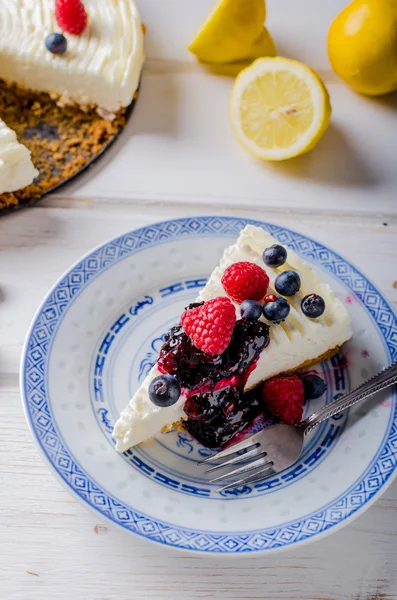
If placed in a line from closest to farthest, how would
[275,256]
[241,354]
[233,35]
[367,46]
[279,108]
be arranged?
[241,354], [275,256], [279,108], [367,46], [233,35]

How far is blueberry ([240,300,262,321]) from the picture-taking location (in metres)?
1.92

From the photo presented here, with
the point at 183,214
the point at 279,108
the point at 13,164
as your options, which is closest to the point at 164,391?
the point at 183,214

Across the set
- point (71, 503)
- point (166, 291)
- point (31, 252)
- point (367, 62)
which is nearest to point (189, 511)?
point (71, 503)

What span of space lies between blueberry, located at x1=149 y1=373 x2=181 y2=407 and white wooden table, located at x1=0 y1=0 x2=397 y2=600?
0.37m

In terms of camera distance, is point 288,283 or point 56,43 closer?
point 288,283

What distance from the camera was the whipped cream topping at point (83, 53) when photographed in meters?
2.77

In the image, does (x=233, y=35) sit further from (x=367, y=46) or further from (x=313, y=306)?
(x=313, y=306)

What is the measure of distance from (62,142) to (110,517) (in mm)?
1570

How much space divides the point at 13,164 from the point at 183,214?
63 cm

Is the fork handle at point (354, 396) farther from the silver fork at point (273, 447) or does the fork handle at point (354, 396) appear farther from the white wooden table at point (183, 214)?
the white wooden table at point (183, 214)

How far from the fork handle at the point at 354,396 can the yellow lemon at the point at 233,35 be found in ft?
5.20

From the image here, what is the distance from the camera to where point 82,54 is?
9.16 ft

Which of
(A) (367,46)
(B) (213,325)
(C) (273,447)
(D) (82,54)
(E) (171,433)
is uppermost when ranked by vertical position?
(A) (367,46)

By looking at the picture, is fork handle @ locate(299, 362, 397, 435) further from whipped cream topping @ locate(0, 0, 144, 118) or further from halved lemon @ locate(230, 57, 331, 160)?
whipped cream topping @ locate(0, 0, 144, 118)
